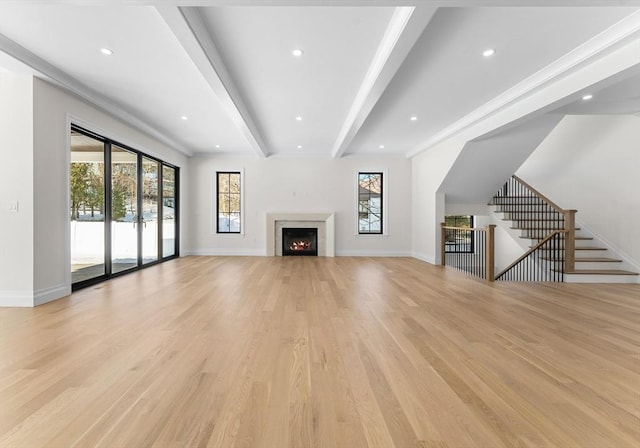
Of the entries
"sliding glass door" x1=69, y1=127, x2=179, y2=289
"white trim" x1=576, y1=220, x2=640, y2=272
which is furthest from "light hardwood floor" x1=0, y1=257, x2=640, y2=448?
"white trim" x1=576, y1=220, x2=640, y2=272

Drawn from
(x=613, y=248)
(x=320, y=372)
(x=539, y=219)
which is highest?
(x=539, y=219)

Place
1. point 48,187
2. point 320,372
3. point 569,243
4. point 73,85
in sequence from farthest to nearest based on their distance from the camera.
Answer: point 569,243
point 73,85
point 48,187
point 320,372

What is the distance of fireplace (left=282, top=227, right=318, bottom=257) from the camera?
27.8 feet

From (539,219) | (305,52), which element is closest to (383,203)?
(539,219)

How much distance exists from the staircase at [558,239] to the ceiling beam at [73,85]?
7137 millimetres

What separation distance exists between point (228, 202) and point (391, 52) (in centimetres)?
640

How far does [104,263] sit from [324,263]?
415 centimetres

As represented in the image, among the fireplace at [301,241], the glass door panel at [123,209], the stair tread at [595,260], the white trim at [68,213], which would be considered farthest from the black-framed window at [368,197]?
the white trim at [68,213]

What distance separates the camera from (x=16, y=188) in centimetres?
348

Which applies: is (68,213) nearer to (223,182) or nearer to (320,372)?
(320,372)

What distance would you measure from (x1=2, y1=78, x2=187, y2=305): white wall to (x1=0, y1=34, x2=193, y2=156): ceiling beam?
0.16 metres

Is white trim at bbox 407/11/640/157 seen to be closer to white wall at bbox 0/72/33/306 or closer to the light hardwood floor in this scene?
the light hardwood floor

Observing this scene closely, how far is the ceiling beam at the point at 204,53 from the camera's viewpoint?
2.47 metres

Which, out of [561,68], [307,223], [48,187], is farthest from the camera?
[307,223]
